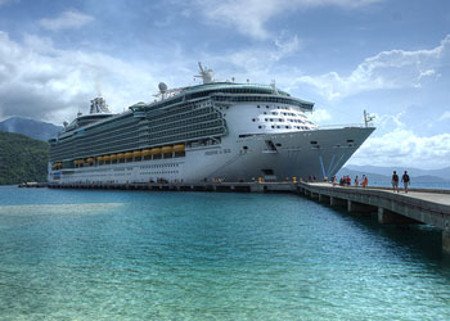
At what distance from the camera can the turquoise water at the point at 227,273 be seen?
11.5 meters

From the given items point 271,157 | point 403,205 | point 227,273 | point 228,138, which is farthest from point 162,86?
point 227,273

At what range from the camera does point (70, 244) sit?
73.0 feet

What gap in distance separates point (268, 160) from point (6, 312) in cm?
5367

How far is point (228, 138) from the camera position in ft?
217

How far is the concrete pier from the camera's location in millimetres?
16609

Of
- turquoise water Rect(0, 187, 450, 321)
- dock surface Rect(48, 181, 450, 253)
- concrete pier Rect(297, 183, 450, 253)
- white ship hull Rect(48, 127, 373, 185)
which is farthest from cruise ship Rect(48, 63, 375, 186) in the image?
turquoise water Rect(0, 187, 450, 321)

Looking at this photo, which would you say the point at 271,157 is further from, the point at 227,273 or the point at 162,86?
the point at 227,273

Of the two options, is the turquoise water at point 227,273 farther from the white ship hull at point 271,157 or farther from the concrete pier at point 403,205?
the white ship hull at point 271,157

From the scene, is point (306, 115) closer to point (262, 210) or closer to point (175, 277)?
point (262, 210)

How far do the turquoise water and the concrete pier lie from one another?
102 cm

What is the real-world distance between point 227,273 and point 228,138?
51180 mm

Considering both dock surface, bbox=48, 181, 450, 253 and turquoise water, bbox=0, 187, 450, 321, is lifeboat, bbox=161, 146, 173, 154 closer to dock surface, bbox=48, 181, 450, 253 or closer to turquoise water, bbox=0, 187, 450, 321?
dock surface, bbox=48, 181, 450, 253

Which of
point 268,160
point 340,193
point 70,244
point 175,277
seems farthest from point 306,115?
point 175,277

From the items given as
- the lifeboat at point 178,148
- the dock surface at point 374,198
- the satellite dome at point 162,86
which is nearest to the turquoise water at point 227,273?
the dock surface at point 374,198
